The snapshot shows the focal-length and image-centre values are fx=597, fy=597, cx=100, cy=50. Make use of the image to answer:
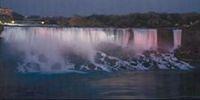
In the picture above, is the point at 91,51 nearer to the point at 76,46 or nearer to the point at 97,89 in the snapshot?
the point at 76,46

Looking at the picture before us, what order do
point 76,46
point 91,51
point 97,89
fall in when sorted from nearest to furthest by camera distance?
point 97,89 < point 76,46 < point 91,51

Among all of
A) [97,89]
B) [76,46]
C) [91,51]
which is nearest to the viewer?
[97,89]

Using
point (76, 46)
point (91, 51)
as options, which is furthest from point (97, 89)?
point (91, 51)

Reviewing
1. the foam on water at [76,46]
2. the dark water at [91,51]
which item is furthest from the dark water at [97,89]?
the foam on water at [76,46]

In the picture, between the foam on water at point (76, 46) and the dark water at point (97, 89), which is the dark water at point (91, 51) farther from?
the dark water at point (97, 89)

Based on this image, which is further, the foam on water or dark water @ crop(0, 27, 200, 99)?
the foam on water

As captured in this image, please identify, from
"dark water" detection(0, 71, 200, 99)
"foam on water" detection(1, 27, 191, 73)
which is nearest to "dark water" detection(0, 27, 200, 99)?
"foam on water" detection(1, 27, 191, 73)

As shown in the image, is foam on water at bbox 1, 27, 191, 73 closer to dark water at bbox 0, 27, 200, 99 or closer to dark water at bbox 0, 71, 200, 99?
dark water at bbox 0, 27, 200, 99

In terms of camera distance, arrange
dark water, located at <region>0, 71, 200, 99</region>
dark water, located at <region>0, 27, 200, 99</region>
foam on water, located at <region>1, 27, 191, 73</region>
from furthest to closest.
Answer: foam on water, located at <region>1, 27, 191, 73</region>
dark water, located at <region>0, 27, 200, 99</region>
dark water, located at <region>0, 71, 200, 99</region>

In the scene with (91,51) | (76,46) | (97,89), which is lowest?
(97,89)

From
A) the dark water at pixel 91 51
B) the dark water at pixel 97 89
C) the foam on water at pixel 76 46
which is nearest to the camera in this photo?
the dark water at pixel 97 89

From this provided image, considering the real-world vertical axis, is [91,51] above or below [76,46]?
below

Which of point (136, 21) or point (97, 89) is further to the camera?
point (136, 21)
